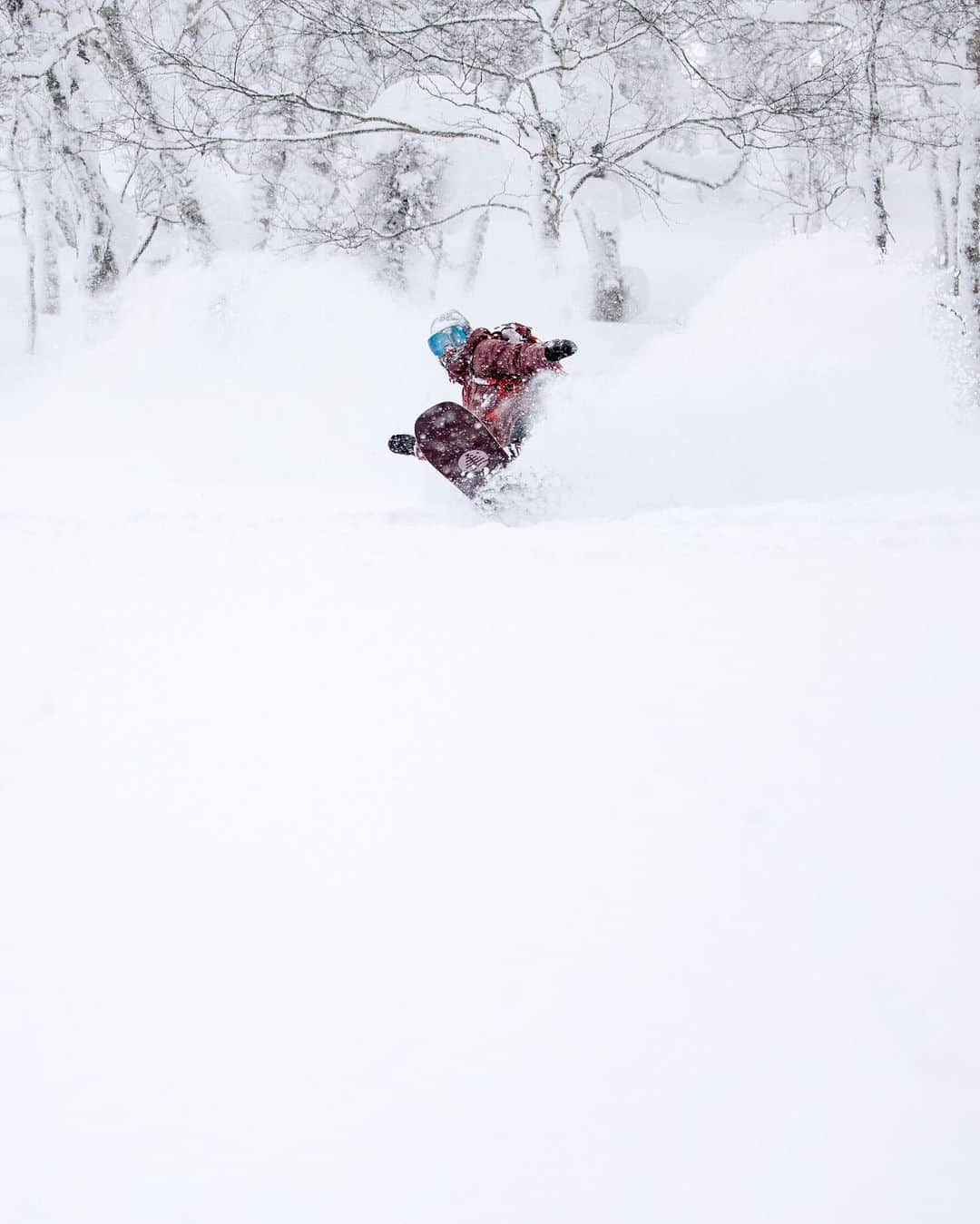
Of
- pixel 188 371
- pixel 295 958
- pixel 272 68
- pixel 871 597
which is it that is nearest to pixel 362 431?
pixel 188 371

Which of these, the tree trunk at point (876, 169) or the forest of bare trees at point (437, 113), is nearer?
the forest of bare trees at point (437, 113)

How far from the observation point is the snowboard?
18.7 feet

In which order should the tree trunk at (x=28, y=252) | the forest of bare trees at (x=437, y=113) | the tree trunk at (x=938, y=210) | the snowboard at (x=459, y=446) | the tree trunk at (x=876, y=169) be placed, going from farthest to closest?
the tree trunk at (x=938, y=210)
the tree trunk at (x=28, y=252)
the tree trunk at (x=876, y=169)
the forest of bare trees at (x=437, y=113)
the snowboard at (x=459, y=446)

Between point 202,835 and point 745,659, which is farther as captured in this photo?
A: point 745,659

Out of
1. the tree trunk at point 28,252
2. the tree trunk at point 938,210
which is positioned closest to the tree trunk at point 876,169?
the tree trunk at point 938,210

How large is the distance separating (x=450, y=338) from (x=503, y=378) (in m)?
0.56

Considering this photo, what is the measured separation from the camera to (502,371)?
6.31 m

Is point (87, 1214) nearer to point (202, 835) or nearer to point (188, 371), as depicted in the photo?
point (202, 835)

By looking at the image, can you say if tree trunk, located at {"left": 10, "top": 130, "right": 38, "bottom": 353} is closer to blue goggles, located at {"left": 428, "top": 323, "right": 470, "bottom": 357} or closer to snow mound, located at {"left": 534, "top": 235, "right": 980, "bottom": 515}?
snow mound, located at {"left": 534, "top": 235, "right": 980, "bottom": 515}

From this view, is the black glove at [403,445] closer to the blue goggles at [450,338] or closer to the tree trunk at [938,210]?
the blue goggles at [450,338]

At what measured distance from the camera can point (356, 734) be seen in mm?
2777

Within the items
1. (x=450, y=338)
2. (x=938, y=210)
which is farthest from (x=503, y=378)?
(x=938, y=210)

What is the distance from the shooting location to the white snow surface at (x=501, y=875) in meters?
1.49

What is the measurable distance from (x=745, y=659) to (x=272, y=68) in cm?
1075
